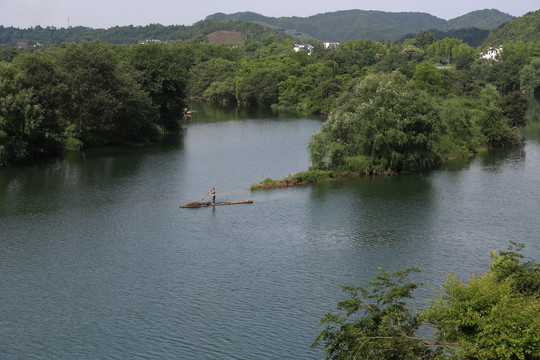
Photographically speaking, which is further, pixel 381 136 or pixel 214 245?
pixel 381 136

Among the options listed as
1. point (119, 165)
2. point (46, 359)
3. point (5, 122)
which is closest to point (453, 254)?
point (46, 359)

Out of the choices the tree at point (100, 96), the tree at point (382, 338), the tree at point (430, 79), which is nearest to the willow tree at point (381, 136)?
the tree at point (100, 96)

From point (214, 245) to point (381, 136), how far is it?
25.7 m

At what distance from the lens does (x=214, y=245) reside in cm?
4209

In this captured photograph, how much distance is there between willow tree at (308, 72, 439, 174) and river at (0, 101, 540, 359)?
2.29 meters

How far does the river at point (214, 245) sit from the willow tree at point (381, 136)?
229cm

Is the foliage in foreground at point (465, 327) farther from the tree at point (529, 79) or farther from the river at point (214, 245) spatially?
the tree at point (529, 79)

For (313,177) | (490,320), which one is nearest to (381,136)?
(313,177)

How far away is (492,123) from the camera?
78.8 meters

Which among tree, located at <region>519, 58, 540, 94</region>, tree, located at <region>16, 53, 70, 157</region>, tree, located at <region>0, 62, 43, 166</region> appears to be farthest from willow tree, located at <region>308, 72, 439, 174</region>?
tree, located at <region>519, 58, 540, 94</region>

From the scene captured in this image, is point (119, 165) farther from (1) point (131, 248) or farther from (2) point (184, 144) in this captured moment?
(1) point (131, 248)

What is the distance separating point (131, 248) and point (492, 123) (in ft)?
183

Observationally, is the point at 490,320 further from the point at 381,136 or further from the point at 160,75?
the point at 160,75

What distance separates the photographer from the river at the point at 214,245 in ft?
97.6
